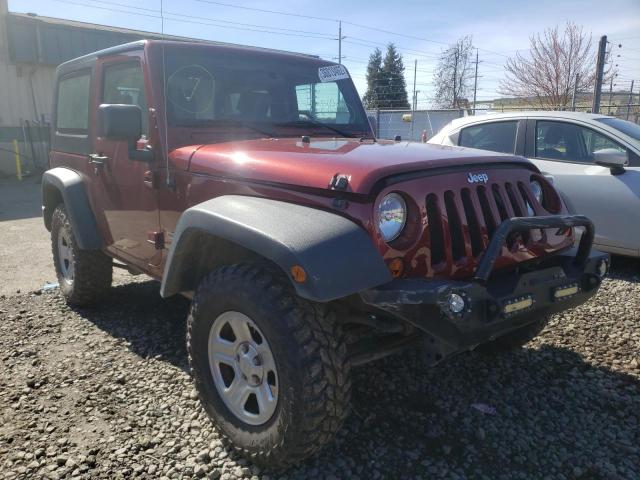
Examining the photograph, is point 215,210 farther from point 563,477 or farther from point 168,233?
point 563,477

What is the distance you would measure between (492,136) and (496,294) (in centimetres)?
421

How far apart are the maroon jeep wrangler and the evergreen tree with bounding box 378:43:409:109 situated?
37381 millimetres

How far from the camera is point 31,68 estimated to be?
16141 mm

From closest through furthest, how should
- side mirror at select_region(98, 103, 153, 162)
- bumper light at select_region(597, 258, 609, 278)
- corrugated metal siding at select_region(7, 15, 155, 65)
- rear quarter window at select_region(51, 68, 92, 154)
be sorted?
bumper light at select_region(597, 258, 609, 278) < side mirror at select_region(98, 103, 153, 162) < rear quarter window at select_region(51, 68, 92, 154) < corrugated metal siding at select_region(7, 15, 155, 65)

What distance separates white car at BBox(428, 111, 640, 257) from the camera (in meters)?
5.06

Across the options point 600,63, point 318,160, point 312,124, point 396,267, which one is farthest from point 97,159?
point 600,63

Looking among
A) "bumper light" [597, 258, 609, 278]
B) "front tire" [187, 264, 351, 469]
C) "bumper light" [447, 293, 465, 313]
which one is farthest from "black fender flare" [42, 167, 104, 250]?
"bumper light" [597, 258, 609, 278]

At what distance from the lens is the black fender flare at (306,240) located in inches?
78.0

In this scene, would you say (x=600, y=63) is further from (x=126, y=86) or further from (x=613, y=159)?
(x=126, y=86)

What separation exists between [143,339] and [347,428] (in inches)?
72.2

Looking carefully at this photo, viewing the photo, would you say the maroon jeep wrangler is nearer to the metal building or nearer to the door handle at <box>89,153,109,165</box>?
the door handle at <box>89,153,109,165</box>

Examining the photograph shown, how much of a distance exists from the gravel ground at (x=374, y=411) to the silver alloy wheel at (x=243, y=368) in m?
0.26

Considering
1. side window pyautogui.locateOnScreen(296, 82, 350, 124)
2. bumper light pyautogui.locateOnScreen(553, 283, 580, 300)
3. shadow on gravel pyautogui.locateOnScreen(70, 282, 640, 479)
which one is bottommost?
shadow on gravel pyautogui.locateOnScreen(70, 282, 640, 479)

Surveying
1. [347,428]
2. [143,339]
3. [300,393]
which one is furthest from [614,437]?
[143,339]
